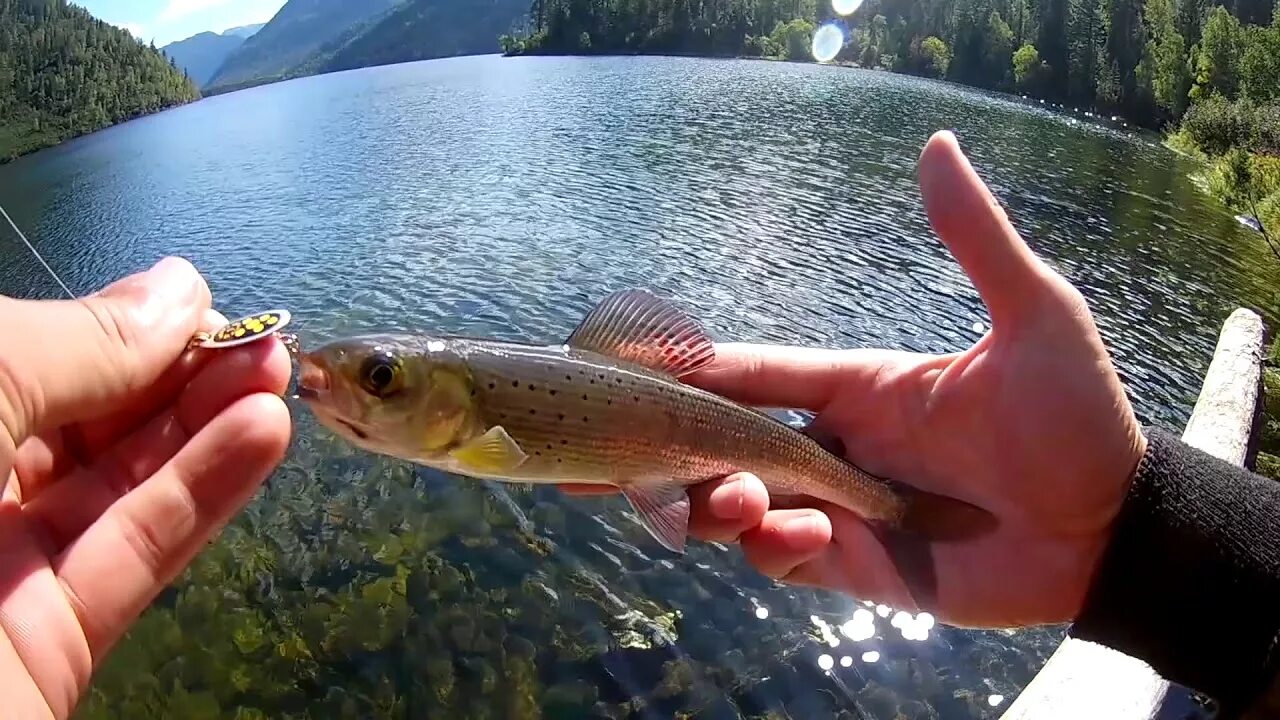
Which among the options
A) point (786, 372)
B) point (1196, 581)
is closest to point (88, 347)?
point (786, 372)

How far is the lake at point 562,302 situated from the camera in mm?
11156

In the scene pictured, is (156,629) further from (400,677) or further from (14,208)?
(14,208)

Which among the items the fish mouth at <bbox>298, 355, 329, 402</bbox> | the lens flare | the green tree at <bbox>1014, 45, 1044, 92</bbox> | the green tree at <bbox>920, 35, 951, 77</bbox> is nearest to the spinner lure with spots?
the fish mouth at <bbox>298, 355, 329, 402</bbox>

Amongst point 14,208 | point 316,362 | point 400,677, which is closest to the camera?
point 316,362

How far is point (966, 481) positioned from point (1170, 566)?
3.97ft

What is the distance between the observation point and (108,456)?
125 inches

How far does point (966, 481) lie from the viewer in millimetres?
5207

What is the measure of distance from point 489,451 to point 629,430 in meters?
0.92

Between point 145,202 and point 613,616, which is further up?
point 145,202

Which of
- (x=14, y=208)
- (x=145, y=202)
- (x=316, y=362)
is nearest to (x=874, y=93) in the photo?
(x=145, y=202)

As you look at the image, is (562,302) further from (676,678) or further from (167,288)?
(167,288)

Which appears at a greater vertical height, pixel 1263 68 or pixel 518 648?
pixel 1263 68

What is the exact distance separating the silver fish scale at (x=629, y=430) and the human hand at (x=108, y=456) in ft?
4.24

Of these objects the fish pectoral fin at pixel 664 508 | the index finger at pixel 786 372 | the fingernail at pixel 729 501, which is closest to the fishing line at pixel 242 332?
the fish pectoral fin at pixel 664 508
